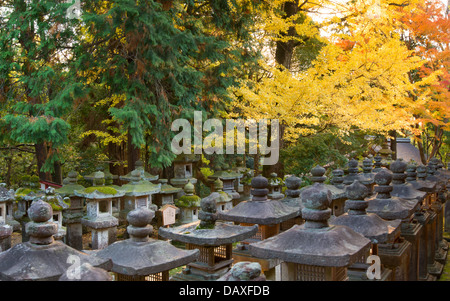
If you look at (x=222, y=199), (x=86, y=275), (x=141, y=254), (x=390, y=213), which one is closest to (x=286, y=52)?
(x=222, y=199)

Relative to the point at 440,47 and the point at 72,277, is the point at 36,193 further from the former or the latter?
the point at 440,47

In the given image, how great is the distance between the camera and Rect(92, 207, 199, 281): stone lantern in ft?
10.2

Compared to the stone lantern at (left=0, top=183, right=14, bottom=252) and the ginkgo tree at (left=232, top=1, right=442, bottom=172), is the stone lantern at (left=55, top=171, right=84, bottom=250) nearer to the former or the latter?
the stone lantern at (left=0, top=183, right=14, bottom=252)

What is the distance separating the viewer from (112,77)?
397 inches

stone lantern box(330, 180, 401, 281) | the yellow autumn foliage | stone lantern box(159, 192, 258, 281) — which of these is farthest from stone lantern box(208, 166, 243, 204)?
stone lantern box(330, 180, 401, 281)

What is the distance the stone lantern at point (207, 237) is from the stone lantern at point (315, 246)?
95 cm

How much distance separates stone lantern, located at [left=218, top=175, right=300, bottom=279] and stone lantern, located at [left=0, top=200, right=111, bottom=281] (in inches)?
88.1

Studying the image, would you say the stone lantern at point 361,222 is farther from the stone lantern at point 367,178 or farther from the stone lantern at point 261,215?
Answer: the stone lantern at point 367,178

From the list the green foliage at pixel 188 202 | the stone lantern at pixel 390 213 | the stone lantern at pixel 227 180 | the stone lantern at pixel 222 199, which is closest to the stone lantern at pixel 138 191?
the green foliage at pixel 188 202

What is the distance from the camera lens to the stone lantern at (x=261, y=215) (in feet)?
15.4

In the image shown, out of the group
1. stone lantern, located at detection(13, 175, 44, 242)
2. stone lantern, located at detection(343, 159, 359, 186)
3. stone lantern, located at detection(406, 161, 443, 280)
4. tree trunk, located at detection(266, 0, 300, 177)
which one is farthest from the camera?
tree trunk, located at detection(266, 0, 300, 177)

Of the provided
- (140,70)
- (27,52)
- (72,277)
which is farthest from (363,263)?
(27,52)

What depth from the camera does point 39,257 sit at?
103 inches

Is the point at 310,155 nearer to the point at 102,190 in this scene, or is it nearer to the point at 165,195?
the point at 165,195
